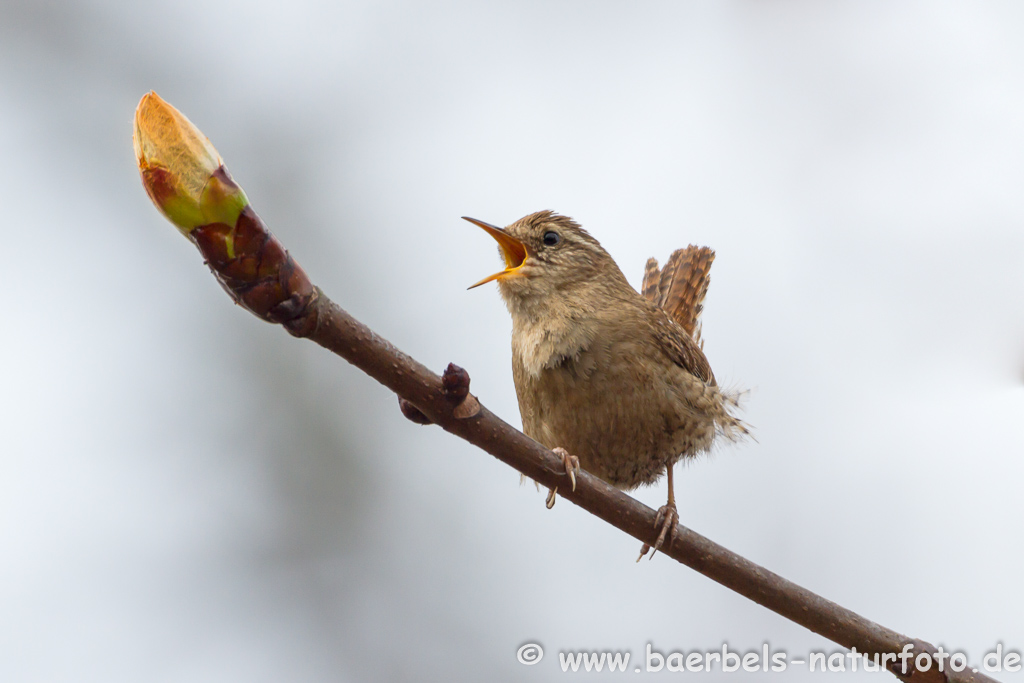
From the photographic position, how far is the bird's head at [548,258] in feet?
10.4

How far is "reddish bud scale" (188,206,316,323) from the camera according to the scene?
1192mm

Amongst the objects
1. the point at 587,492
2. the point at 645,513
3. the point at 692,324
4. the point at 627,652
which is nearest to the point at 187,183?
the point at 587,492

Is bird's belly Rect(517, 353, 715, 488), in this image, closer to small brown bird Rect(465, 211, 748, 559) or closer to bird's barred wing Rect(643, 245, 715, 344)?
small brown bird Rect(465, 211, 748, 559)

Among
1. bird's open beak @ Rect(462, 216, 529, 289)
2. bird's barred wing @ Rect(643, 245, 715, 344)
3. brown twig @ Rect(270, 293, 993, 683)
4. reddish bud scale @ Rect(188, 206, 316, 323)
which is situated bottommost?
reddish bud scale @ Rect(188, 206, 316, 323)

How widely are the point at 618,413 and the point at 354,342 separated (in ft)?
5.52

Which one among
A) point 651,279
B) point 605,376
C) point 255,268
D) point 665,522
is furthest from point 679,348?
point 255,268

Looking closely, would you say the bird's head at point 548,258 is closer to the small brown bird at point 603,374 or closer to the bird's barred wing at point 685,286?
the small brown bird at point 603,374

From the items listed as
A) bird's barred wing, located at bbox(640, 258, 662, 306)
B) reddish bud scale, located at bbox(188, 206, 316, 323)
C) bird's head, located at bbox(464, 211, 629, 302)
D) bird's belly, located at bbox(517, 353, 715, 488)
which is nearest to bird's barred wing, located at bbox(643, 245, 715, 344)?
bird's barred wing, located at bbox(640, 258, 662, 306)

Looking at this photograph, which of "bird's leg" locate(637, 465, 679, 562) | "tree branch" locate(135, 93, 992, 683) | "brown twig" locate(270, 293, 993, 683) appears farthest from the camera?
"bird's leg" locate(637, 465, 679, 562)

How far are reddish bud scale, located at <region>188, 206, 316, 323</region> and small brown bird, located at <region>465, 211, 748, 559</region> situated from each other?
146 cm

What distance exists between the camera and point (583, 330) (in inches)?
117

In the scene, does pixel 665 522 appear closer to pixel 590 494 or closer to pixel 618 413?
pixel 590 494

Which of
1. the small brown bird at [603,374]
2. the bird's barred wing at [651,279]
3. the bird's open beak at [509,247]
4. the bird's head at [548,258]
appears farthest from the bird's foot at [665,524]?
the bird's barred wing at [651,279]

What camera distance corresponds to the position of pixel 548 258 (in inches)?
133
